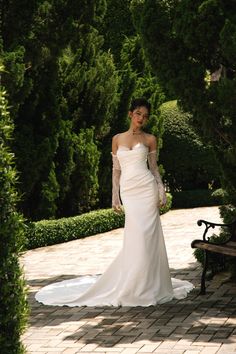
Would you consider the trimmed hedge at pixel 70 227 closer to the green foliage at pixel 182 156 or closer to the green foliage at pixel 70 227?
the green foliage at pixel 70 227

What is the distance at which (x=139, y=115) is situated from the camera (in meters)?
8.47

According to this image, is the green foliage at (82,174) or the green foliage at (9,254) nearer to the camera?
the green foliage at (9,254)

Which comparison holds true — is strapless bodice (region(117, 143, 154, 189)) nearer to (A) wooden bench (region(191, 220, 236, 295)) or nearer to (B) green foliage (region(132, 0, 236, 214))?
(B) green foliage (region(132, 0, 236, 214))

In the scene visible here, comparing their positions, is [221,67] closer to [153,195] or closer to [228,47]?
[228,47]

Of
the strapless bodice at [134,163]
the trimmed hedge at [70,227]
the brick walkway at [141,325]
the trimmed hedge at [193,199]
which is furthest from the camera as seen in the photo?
the trimmed hedge at [193,199]

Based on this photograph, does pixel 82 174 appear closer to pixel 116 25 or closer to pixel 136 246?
pixel 136 246

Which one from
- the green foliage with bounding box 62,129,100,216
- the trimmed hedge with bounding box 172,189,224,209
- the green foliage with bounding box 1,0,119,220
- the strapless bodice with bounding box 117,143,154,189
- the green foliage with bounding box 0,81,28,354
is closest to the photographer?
the green foliage with bounding box 0,81,28,354

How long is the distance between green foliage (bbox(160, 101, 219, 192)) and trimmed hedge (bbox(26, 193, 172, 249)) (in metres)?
3.44

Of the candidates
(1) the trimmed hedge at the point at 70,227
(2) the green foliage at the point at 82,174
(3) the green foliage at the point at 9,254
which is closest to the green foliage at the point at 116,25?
(2) the green foliage at the point at 82,174

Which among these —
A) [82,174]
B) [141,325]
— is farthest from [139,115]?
[82,174]

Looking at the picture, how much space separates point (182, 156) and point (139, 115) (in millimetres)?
9671

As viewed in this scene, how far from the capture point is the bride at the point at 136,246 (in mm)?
8289

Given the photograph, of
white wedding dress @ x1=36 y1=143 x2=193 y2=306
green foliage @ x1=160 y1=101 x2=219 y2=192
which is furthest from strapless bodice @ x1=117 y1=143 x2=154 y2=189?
green foliage @ x1=160 y1=101 x2=219 y2=192

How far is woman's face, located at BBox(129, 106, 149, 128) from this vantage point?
8422mm
